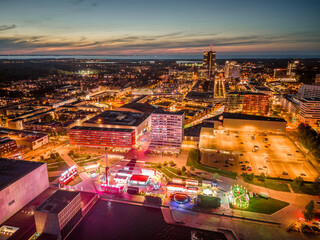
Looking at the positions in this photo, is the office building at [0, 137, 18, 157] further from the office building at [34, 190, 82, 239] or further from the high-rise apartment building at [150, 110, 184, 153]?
the high-rise apartment building at [150, 110, 184, 153]

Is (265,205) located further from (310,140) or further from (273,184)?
(310,140)

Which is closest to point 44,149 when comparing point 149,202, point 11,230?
point 11,230

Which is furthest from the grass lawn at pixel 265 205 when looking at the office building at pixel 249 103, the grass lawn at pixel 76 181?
the office building at pixel 249 103

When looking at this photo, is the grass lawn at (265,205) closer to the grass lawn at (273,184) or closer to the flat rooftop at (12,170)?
the grass lawn at (273,184)

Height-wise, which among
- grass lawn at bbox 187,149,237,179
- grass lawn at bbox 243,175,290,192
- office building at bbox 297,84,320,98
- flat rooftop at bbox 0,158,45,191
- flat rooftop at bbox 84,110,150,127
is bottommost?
grass lawn at bbox 243,175,290,192

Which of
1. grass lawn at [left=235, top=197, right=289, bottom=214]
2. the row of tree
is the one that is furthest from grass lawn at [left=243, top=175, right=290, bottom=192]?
the row of tree
